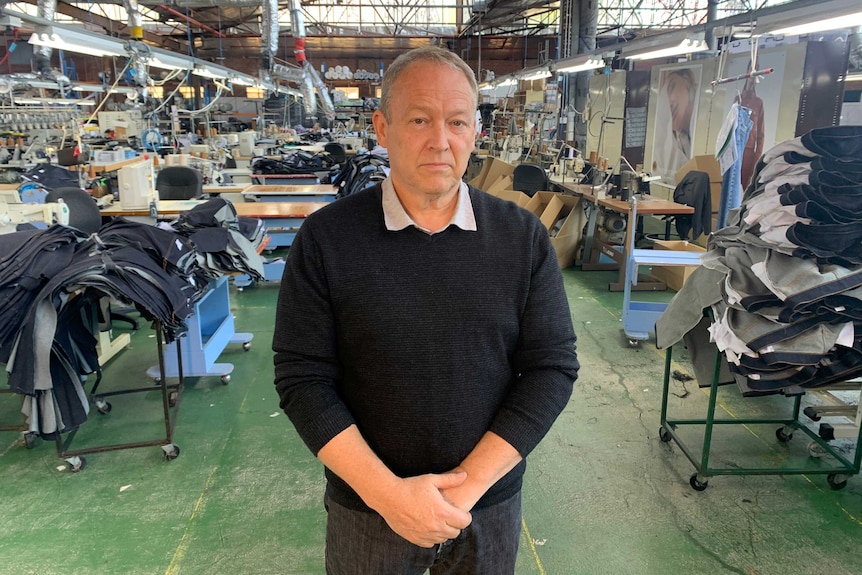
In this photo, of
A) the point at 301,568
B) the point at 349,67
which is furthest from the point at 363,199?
the point at 349,67

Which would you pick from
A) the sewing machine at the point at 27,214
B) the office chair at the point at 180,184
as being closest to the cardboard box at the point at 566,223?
the office chair at the point at 180,184

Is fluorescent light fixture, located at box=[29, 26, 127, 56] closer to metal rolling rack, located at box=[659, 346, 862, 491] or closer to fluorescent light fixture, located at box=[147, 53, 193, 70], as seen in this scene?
fluorescent light fixture, located at box=[147, 53, 193, 70]

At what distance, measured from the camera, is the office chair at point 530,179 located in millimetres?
6969

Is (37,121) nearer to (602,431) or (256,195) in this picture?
(256,195)

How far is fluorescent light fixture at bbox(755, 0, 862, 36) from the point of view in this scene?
2.92 meters

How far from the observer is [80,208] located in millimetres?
3967

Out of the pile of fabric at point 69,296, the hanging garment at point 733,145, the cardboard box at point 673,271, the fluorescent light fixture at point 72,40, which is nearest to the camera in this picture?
the pile of fabric at point 69,296

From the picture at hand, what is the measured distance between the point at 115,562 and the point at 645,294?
14.5 feet

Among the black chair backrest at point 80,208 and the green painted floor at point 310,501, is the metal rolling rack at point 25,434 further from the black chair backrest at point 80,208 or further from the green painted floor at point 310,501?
the black chair backrest at point 80,208

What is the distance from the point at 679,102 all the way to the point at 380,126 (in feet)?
26.2

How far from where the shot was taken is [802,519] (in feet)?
7.54

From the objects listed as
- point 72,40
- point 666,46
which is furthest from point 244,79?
point 666,46

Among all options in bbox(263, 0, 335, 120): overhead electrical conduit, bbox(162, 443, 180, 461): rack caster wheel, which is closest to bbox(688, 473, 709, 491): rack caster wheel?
bbox(162, 443, 180, 461): rack caster wheel

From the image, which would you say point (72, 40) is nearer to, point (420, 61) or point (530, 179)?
point (420, 61)
